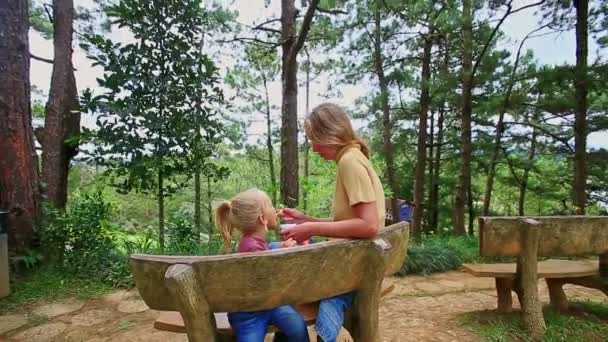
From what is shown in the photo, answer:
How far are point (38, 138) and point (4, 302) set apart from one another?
2.13 meters

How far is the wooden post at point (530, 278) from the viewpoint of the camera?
224 centimetres

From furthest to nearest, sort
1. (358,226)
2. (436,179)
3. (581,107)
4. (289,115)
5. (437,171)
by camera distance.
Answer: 1. (437,171)
2. (436,179)
3. (289,115)
4. (581,107)
5. (358,226)

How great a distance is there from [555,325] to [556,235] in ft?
2.17

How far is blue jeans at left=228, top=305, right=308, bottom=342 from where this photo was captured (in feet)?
4.27

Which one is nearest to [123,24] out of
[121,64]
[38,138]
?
[121,64]

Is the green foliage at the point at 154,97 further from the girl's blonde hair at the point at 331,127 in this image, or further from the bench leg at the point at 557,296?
the bench leg at the point at 557,296

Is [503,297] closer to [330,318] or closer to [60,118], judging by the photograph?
[330,318]

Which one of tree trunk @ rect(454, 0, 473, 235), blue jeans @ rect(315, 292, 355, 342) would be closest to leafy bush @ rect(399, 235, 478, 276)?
tree trunk @ rect(454, 0, 473, 235)

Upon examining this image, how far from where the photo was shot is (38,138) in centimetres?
430

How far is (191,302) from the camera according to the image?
1075mm

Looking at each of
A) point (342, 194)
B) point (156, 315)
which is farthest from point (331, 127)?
point (156, 315)

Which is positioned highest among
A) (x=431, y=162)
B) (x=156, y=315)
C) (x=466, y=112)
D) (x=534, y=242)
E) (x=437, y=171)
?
(x=466, y=112)

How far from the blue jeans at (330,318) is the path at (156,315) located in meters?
1.16

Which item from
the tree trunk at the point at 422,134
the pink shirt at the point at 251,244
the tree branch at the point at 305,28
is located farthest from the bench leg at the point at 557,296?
the tree trunk at the point at 422,134
